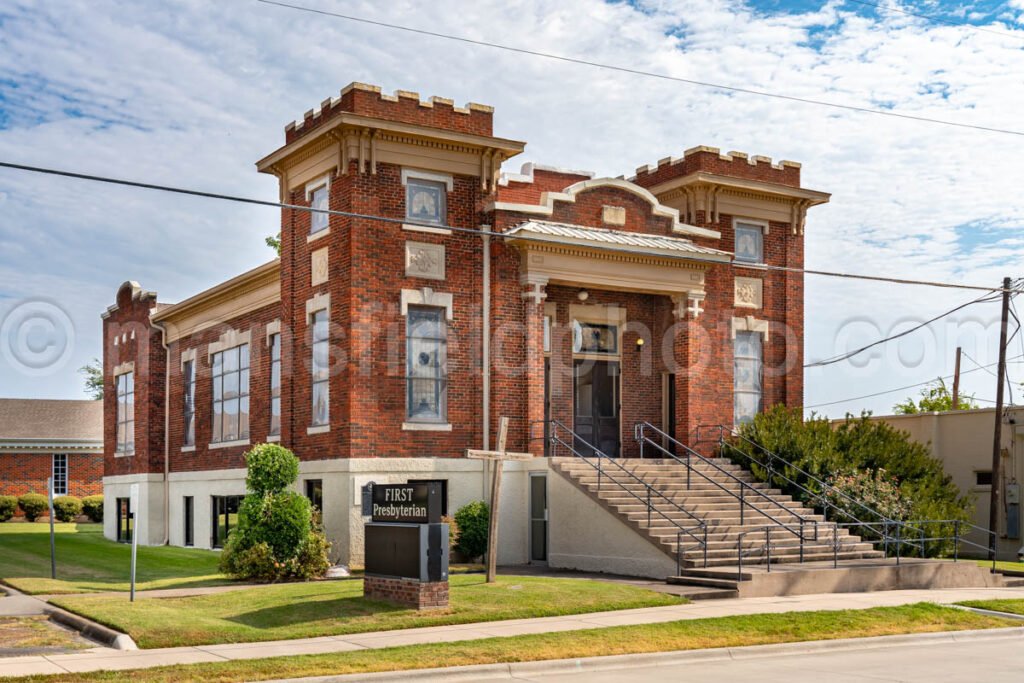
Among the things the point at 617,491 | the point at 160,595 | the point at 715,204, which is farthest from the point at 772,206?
the point at 160,595

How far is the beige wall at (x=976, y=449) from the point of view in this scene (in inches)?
1326

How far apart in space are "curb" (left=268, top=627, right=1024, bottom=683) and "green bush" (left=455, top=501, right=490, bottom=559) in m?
10.1

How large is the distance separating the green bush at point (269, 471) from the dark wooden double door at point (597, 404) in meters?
7.50

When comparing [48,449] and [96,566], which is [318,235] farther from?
[48,449]

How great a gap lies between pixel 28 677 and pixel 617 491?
14.1 m

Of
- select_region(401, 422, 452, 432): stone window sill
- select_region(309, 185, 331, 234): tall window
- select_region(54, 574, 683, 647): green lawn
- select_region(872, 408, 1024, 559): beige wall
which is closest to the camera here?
select_region(54, 574, 683, 647): green lawn

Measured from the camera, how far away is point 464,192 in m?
26.8

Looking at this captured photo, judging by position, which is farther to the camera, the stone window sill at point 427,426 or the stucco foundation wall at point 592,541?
the stone window sill at point 427,426

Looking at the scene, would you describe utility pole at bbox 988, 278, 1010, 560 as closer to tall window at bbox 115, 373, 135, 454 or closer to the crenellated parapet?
the crenellated parapet

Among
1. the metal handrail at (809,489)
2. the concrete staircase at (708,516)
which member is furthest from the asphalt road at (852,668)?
the metal handrail at (809,489)

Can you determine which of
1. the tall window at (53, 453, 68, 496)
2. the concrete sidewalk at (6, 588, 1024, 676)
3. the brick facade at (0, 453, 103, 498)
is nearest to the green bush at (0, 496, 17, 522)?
the brick facade at (0, 453, 103, 498)

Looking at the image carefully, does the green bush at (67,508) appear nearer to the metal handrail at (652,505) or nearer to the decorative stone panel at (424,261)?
the decorative stone panel at (424,261)

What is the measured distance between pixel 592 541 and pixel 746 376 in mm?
9031

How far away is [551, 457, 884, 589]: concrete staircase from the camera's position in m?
22.1
